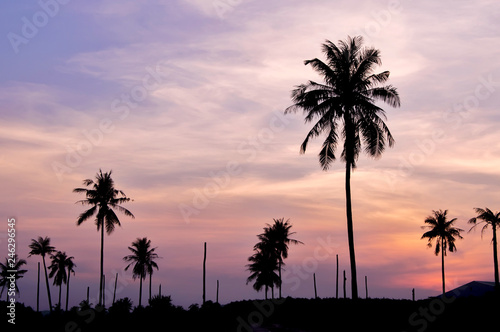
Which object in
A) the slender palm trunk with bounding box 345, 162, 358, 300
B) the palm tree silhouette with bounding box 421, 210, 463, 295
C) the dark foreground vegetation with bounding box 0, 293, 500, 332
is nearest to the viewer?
the dark foreground vegetation with bounding box 0, 293, 500, 332

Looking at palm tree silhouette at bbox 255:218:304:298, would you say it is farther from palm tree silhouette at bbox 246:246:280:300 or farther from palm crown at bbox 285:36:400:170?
palm crown at bbox 285:36:400:170

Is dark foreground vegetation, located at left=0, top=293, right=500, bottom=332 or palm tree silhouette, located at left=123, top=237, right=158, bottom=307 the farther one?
palm tree silhouette, located at left=123, top=237, right=158, bottom=307

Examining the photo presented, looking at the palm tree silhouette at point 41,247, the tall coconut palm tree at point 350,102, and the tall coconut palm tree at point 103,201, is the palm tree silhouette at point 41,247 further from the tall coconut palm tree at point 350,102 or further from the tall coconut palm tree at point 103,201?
the tall coconut palm tree at point 350,102

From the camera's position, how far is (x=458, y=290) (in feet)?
242

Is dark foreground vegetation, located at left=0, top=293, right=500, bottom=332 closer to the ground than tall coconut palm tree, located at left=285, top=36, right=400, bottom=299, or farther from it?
closer to the ground

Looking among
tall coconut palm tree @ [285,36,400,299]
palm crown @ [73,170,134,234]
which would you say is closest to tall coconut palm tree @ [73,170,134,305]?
palm crown @ [73,170,134,234]

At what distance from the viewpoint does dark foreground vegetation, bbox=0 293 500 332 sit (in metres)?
28.1

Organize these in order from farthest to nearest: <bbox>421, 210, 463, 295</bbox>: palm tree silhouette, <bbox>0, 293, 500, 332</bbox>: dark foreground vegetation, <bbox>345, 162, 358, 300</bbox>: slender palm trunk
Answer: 1. <bbox>421, 210, 463, 295</bbox>: palm tree silhouette
2. <bbox>345, 162, 358, 300</bbox>: slender palm trunk
3. <bbox>0, 293, 500, 332</bbox>: dark foreground vegetation

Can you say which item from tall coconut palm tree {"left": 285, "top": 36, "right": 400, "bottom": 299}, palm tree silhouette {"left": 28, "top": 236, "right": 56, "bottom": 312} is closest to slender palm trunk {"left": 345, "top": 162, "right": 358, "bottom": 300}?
tall coconut palm tree {"left": 285, "top": 36, "right": 400, "bottom": 299}

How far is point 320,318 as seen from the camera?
130ft

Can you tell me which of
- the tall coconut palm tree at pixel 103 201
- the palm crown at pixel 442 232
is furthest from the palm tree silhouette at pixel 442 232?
the tall coconut palm tree at pixel 103 201

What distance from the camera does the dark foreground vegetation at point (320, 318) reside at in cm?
2814

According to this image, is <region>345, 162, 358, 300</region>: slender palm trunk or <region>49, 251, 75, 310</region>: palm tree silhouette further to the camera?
<region>49, 251, 75, 310</region>: palm tree silhouette

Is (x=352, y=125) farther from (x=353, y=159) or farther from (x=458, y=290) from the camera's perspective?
(x=458, y=290)
